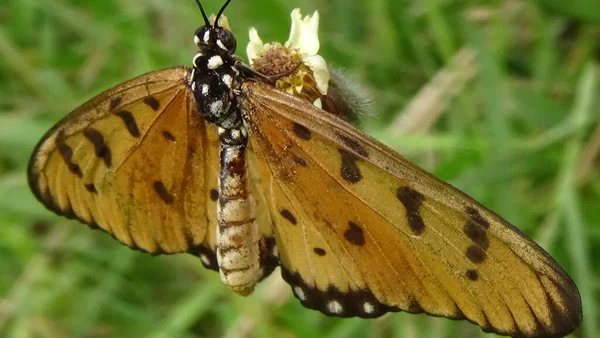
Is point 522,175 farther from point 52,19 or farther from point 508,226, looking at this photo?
point 52,19

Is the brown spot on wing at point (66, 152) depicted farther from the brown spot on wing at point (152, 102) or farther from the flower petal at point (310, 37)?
the flower petal at point (310, 37)

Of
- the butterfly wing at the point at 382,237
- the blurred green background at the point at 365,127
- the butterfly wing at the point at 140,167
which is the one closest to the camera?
the butterfly wing at the point at 382,237

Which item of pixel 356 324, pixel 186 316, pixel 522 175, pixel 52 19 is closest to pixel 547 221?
pixel 522 175

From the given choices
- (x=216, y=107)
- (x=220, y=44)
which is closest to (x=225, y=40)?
(x=220, y=44)

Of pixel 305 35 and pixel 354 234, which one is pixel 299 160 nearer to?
pixel 354 234

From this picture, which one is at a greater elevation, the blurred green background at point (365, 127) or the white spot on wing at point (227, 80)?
the white spot on wing at point (227, 80)

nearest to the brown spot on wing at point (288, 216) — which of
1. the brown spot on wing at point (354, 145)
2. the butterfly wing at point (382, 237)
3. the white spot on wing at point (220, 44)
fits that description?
the butterfly wing at point (382, 237)

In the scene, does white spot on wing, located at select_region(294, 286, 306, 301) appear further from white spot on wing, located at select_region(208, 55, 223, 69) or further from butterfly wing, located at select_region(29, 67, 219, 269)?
white spot on wing, located at select_region(208, 55, 223, 69)
